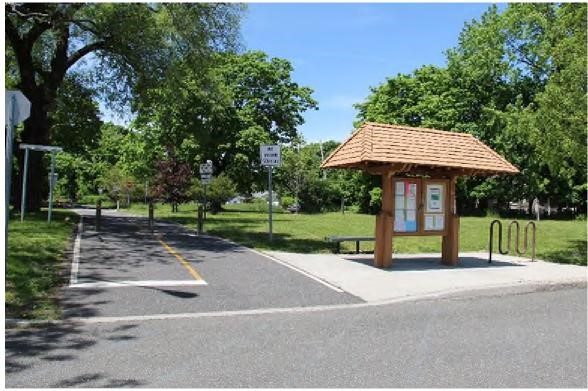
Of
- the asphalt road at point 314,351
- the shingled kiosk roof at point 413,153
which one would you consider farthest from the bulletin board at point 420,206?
the asphalt road at point 314,351

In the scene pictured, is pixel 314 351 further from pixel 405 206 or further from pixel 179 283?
pixel 405 206

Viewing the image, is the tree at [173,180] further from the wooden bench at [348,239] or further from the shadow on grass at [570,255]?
the shadow on grass at [570,255]

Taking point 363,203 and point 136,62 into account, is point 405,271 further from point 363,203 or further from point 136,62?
point 363,203

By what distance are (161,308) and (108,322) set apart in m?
0.87

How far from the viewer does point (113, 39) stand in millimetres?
18594

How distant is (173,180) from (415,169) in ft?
98.7

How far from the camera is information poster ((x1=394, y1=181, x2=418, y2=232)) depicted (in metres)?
12.2

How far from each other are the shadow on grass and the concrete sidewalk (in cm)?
89

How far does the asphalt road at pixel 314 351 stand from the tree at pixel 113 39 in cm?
1205

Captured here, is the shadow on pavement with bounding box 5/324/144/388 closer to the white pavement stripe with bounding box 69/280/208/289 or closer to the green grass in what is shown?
the green grass

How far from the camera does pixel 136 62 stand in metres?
18.8

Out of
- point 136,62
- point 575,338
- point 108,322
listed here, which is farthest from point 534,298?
point 136,62

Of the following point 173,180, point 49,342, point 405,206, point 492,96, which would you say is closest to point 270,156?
point 405,206

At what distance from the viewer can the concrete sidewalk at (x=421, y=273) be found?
9477 mm
